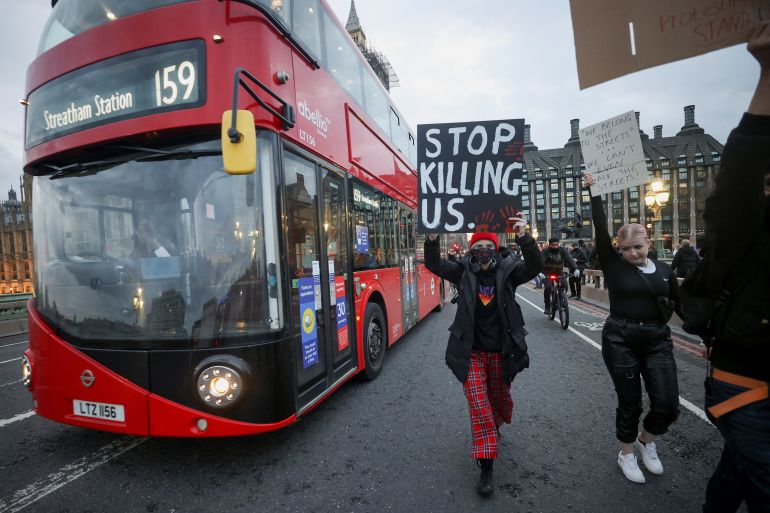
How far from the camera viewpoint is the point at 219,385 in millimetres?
2783

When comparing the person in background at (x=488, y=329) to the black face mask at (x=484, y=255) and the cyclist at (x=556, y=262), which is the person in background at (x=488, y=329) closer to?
the black face mask at (x=484, y=255)

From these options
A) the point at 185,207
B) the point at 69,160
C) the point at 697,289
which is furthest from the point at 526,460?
the point at 69,160

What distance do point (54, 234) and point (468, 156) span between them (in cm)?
358

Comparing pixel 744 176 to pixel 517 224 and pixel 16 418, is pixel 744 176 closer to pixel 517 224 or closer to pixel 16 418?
pixel 517 224

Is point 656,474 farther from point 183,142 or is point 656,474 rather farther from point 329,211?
point 183,142

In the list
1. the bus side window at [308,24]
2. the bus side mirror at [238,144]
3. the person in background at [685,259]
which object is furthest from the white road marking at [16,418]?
the person in background at [685,259]

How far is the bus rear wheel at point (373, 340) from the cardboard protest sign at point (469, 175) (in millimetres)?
2139

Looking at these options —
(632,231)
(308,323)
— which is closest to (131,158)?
(308,323)

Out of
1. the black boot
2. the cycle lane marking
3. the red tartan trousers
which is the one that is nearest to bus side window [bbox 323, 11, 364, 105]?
the red tartan trousers

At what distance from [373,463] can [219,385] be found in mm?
1371

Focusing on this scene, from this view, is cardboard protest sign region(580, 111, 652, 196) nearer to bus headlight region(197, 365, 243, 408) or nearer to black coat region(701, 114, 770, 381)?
black coat region(701, 114, 770, 381)

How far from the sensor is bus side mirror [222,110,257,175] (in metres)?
2.40

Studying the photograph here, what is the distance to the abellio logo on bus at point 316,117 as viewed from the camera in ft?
11.9

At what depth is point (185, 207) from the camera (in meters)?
2.93
